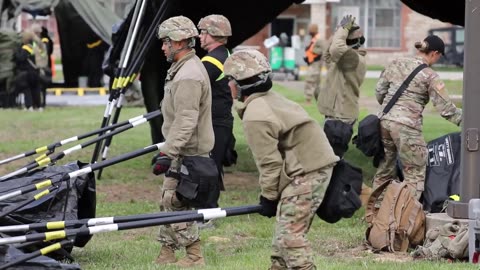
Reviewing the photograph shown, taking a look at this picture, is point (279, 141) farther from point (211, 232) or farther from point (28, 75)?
point (28, 75)

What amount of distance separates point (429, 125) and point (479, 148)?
39.2 ft

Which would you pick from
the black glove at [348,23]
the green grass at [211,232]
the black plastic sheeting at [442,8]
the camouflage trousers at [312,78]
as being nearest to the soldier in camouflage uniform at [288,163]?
the green grass at [211,232]

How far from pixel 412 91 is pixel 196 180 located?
2876 mm

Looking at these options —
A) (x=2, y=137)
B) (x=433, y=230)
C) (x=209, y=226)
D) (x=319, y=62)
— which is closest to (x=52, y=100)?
(x=319, y=62)

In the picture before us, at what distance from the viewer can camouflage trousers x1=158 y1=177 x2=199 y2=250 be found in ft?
27.5

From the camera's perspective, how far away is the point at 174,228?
841 centimetres

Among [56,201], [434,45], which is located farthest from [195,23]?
[56,201]

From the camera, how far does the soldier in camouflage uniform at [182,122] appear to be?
8328mm

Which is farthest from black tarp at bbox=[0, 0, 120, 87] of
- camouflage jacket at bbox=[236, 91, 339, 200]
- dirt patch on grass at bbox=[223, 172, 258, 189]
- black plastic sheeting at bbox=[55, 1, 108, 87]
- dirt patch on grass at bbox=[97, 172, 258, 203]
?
camouflage jacket at bbox=[236, 91, 339, 200]

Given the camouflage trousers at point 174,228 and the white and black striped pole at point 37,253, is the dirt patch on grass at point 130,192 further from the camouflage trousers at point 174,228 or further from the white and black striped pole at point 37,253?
the white and black striped pole at point 37,253

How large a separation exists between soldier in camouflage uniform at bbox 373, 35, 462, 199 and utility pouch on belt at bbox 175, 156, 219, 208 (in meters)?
2.41

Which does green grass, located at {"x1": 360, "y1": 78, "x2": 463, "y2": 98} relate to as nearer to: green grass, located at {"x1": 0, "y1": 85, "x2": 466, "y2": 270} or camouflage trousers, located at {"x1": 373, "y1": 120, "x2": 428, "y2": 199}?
green grass, located at {"x1": 0, "y1": 85, "x2": 466, "y2": 270}

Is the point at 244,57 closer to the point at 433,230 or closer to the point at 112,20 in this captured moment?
the point at 433,230

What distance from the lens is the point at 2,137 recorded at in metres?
19.3
